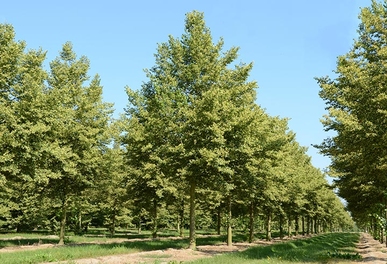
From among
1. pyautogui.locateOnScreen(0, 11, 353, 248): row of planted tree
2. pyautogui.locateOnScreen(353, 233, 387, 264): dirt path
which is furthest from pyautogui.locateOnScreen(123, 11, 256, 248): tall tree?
pyautogui.locateOnScreen(353, 233, 387, 264): dirt path

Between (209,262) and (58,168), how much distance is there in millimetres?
17234

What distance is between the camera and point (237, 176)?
24.0 m

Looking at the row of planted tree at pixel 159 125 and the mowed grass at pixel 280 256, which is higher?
the row of planted tree at pixel 159 125

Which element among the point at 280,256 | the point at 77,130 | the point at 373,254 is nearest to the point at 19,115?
the point at 77,130

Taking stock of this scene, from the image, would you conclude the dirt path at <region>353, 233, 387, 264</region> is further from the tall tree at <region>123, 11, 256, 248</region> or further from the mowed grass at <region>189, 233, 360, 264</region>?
the tall tree at <region>123, 11, 256, 248</region>

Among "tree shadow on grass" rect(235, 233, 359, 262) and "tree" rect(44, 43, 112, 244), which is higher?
"tree" rect(44, 43, 112, 244)

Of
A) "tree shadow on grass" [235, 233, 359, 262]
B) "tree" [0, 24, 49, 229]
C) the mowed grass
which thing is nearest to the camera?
the mowed grass

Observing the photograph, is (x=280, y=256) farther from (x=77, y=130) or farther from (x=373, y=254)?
(x=77, y=130)

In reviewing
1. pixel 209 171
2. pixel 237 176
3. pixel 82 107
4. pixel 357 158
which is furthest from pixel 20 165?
pixel 357 158

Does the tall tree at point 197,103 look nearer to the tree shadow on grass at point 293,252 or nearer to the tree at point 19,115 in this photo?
the tree shadow on grass at point 293,252

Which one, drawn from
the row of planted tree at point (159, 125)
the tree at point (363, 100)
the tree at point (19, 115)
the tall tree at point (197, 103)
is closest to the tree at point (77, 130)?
the row of planted tree at point (159, 125)

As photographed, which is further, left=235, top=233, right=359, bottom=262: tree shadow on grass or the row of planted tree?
the row of planted tree

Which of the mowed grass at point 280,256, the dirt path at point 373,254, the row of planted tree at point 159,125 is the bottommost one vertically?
the dirt path at point 373,254

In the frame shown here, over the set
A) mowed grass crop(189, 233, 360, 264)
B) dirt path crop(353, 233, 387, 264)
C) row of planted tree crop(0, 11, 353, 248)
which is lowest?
dirt path crop(353, 233, 387, 264)
